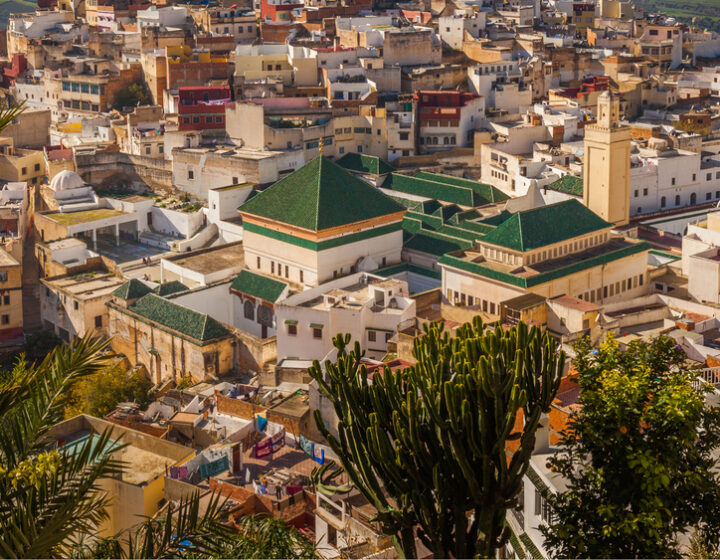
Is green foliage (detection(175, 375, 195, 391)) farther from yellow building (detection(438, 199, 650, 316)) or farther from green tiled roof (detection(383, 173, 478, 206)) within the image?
green tiled roof (detection(383, 173, 478, 206))

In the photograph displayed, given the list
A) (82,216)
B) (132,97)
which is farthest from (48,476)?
(132,97)

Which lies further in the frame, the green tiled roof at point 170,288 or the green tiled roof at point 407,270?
the green tiled roof at point 407,270

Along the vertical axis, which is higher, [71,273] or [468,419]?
[468,419]

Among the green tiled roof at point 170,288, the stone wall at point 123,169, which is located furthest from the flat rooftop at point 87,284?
the stone wall at point 123,169

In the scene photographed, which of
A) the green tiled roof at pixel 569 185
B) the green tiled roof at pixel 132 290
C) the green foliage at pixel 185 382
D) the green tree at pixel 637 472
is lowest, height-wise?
the green foliage at pixel 185 382

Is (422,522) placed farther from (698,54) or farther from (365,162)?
(698,54)

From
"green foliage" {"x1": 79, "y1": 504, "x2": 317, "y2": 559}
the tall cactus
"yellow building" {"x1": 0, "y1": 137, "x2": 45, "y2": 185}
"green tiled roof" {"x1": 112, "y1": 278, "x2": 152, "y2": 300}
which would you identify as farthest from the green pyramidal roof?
the tall cactus

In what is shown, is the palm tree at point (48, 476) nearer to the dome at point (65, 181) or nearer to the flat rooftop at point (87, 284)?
the flat rooftop at point (87, 284)

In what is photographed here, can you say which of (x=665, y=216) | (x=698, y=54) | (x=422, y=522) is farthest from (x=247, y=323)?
(x=698, y=54)
